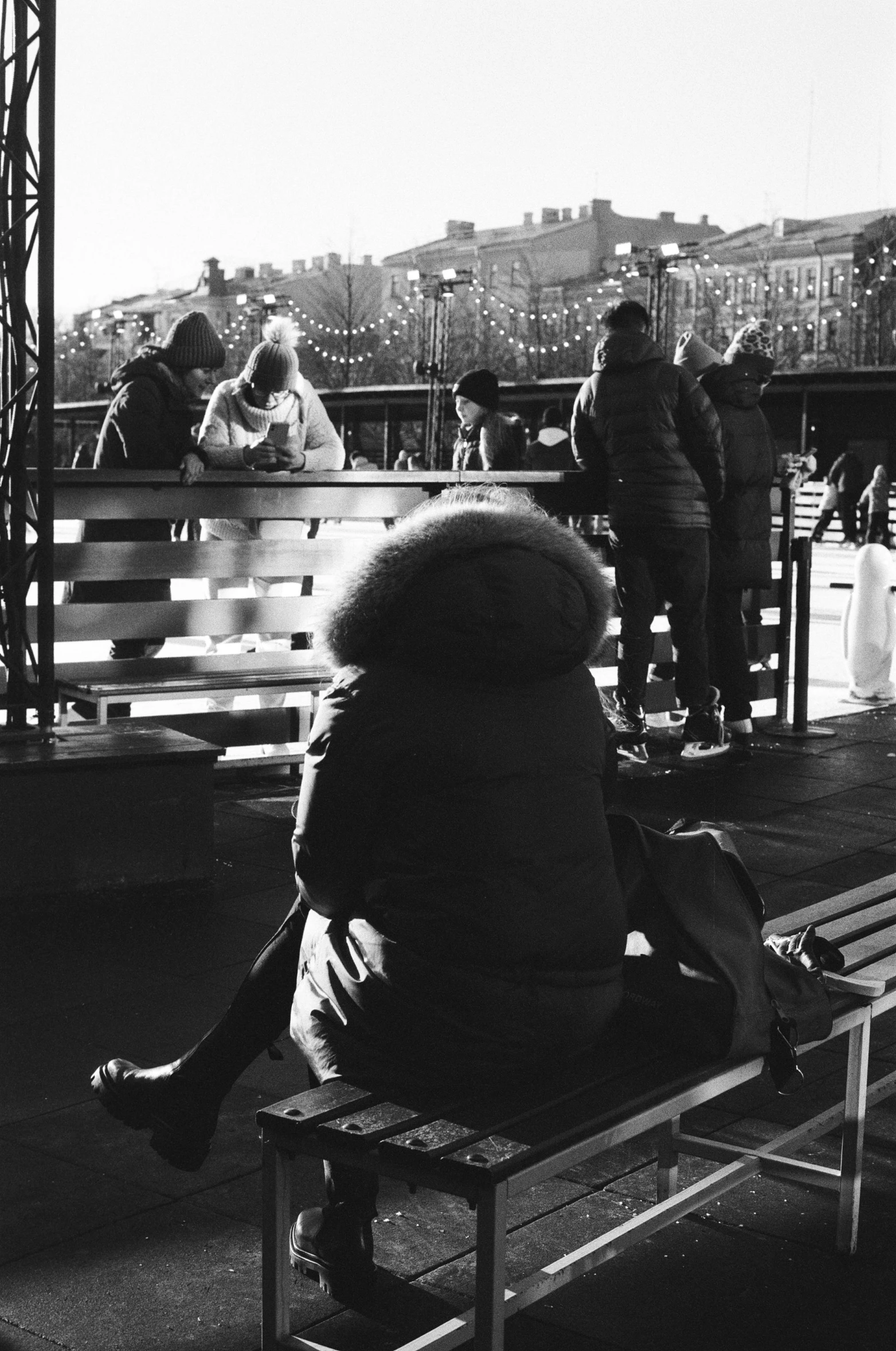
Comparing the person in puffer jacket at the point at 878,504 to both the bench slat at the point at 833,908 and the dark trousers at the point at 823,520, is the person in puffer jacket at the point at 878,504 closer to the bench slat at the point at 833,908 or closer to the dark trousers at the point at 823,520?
the dark trousers at the point at 823,520

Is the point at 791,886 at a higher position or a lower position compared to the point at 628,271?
lower

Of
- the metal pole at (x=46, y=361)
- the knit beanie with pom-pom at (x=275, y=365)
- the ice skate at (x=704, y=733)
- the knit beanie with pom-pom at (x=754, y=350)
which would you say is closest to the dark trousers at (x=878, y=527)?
the knit beanie with pom-pom at (x=754, y=350)

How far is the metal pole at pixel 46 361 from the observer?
643 cm

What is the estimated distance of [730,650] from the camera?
378 inches

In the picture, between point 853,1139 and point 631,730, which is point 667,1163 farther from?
point 631,730

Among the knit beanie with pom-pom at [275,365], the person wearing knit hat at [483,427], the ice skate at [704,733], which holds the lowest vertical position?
the ice skate at [704,733]

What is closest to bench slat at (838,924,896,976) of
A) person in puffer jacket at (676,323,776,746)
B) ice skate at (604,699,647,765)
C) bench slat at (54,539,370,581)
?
bench slat at (54,539,370,581)

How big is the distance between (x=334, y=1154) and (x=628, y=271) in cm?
4304

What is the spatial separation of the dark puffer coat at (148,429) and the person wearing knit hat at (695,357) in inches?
115

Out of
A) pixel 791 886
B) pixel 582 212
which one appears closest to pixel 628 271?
pixel 791 886

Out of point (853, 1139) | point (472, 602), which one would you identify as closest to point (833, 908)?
point (853, 1139)

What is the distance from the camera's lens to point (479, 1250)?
2455 mm

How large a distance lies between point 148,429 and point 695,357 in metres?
3.35

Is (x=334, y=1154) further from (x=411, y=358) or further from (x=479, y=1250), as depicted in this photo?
(x=411, y=358)
